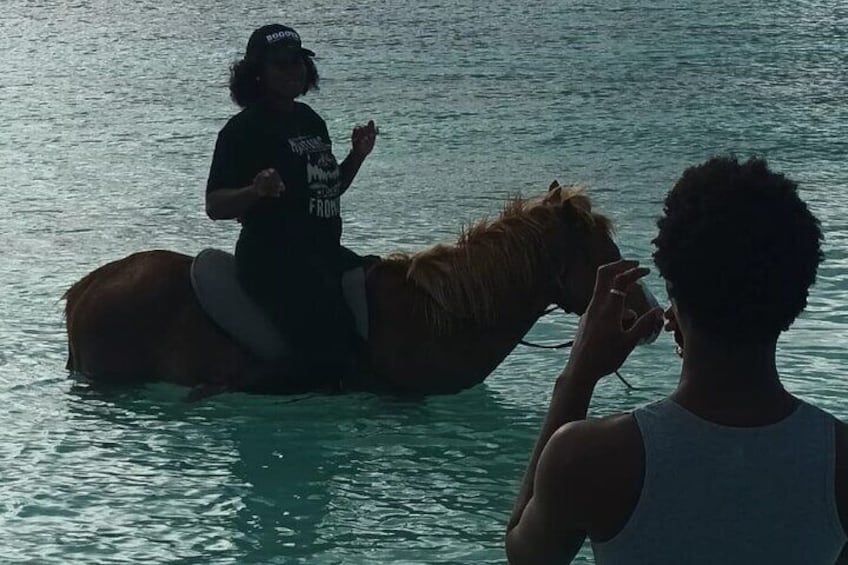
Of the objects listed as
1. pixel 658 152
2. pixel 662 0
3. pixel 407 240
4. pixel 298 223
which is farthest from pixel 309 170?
pixel 662 0

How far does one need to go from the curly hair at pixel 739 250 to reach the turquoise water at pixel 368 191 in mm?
3008

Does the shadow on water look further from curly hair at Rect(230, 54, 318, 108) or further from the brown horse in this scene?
curly hair at Rect(230, 54, 318, 108)

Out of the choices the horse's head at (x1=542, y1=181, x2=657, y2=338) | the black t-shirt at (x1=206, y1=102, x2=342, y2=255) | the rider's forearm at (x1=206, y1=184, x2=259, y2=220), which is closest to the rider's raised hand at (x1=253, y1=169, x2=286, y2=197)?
the rider's forearm at (x1=206, y1=184, x2=259, y2=220)

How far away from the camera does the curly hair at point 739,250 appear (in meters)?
2.52

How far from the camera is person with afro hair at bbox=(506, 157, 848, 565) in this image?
8.28ft

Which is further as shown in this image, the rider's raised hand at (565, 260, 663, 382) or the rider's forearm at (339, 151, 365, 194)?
the rider's forearm at (339, 151, 365, 194)

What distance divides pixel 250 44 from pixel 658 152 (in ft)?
27.0

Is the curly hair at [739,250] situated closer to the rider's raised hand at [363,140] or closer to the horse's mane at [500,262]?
the horse's mane at [500,262]

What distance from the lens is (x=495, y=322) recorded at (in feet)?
22.3

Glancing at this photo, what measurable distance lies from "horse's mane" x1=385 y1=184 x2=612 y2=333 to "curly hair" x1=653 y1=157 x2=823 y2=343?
13.4 feet

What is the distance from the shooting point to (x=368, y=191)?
12.9 m

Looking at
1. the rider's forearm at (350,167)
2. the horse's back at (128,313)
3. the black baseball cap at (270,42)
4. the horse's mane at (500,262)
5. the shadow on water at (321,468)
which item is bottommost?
the shadow on water at (321,468)

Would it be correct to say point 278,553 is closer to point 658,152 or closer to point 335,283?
point 335,283

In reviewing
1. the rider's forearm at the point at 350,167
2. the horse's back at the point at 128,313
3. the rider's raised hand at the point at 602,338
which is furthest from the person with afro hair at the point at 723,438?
the horse's back at the point at 128,313
